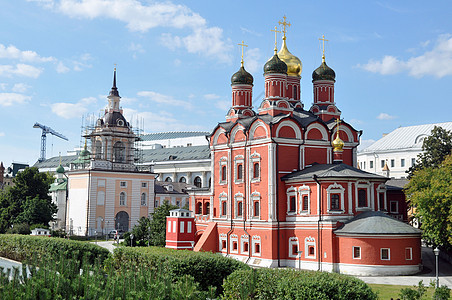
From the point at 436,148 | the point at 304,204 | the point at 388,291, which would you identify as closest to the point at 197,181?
the point at 436,148

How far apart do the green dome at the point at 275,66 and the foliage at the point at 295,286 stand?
25077 millimetres

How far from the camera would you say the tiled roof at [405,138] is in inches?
2950

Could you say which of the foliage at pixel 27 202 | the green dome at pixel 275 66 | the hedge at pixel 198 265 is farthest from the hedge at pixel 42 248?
the green dome at pixel 275 66

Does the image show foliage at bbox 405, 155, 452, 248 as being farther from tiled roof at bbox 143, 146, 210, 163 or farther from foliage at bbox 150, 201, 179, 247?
tiled roof at bbox 143, 146, 210, 163

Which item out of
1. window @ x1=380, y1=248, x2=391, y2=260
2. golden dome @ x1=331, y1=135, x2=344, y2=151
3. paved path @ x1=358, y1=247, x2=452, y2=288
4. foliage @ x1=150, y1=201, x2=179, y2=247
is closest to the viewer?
paved path @ x1=358, y1=247, x2=452, y2=288

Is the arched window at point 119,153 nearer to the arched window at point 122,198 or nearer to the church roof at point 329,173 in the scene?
the arched window at point 122,198

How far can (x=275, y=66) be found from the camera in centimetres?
4369

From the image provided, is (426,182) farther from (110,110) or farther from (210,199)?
(110,110)

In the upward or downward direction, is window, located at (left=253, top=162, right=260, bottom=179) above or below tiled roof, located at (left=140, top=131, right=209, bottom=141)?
below

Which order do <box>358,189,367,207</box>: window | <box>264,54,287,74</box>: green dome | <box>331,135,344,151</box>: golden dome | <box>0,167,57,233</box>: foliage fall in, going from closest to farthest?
<box>358,189,367,207</box>: window → <box>331,135,344,151</box>: golden dome → <box>264,54,287,74</box>: green dome → <box>0,167,57,233</box>: foliage

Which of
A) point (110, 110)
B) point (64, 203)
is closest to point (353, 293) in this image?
point (110, 110)

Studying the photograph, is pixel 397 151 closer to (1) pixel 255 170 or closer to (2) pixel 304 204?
(1) pixel 255 170

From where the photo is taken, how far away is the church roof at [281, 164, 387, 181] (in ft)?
119

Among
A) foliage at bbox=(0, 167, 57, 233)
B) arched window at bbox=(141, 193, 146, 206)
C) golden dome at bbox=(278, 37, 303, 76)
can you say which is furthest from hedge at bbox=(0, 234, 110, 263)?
arched window at bbox=(141, 193, 146, 206)
